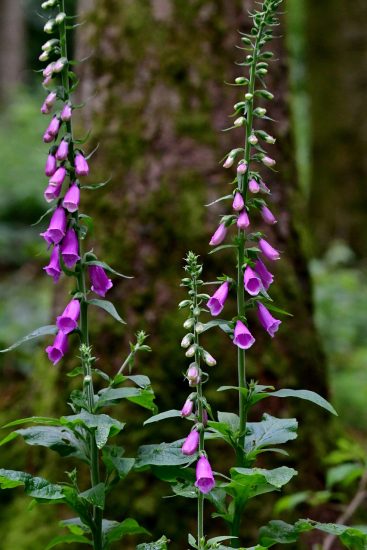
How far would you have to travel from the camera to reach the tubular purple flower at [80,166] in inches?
89.7

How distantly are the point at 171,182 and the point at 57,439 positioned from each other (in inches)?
77.8

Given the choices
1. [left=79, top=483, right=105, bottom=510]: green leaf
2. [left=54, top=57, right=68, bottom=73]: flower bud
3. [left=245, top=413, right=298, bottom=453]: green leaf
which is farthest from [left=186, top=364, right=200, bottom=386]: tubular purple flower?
[left=54, top=57, right=68, bottom=73]: flower bud

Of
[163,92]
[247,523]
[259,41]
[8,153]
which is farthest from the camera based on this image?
[8,153]

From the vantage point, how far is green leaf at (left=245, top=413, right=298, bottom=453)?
7.69 ft

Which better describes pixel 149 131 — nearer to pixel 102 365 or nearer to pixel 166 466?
pixel 102 365

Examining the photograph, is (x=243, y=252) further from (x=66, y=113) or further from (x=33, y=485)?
(x=33, y=485)

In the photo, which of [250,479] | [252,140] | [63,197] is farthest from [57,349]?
[252,140]

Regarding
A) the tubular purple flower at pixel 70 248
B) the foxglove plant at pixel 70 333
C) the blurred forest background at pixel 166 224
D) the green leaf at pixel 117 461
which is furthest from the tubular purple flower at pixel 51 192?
the blurred forest background at pixel 166 224

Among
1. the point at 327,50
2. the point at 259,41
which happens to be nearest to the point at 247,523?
the point at 259,41

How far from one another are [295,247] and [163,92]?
1140 mm

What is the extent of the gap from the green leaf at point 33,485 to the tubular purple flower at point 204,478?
43 cm

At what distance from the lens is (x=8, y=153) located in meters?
13.8

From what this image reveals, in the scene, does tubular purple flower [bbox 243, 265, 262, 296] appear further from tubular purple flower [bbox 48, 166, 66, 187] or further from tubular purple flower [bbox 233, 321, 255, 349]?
tubular purple flower [bbox 48, 166, 66, 187]

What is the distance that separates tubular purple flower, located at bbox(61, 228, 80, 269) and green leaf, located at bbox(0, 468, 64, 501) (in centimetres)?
65
